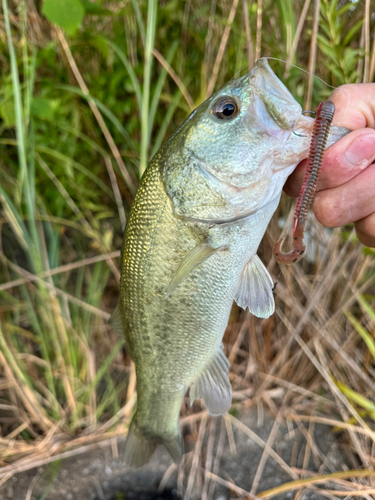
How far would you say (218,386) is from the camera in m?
1.08

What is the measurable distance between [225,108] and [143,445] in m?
1.20

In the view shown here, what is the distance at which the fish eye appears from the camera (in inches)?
32.4

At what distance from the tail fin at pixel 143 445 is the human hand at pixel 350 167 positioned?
0.96 metres

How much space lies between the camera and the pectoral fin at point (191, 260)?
83 cm

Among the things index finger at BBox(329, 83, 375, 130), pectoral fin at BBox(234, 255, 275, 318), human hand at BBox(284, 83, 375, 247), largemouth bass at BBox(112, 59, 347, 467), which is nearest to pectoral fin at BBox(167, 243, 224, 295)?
largemouth bass at BBox(112, 59, 347, 467)

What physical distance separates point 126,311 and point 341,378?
1269 mm

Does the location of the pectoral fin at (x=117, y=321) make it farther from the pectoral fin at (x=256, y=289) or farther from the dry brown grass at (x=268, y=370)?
the dry brown grass at (x=268, y=370)

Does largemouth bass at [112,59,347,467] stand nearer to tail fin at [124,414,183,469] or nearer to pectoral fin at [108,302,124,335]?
pectoral fin at [108,302,124,335]

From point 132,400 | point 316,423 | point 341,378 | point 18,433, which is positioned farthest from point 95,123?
point 316,423

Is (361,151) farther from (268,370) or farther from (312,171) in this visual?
(268,370)

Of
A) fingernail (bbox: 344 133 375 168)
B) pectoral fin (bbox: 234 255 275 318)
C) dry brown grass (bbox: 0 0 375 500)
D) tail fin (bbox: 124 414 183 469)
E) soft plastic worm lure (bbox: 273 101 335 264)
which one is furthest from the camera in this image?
dry brown grass (bbox: 0 0 375 500)

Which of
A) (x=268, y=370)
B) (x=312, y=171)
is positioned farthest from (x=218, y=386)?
(x=268, y=370)

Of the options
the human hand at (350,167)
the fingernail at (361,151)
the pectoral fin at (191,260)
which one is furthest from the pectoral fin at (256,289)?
the fingernail at (361,151)

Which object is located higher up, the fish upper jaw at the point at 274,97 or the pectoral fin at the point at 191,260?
the fish upper jaw at the point at 274,97
